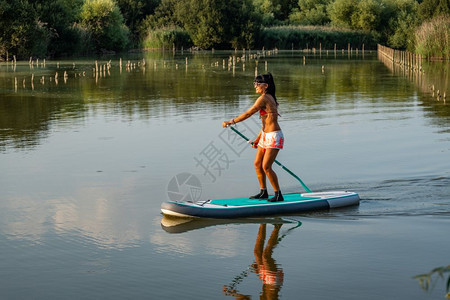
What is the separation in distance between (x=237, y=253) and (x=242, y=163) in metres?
6.30

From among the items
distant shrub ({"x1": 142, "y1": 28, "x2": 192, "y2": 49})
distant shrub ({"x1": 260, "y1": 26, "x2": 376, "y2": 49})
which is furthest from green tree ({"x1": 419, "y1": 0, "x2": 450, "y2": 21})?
distant shrub ({"x1": 142, "y1": 28, "x2": 192, "y2": 49})

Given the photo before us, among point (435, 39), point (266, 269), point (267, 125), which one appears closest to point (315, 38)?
point (435, 39)

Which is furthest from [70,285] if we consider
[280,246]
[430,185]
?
[430,185]

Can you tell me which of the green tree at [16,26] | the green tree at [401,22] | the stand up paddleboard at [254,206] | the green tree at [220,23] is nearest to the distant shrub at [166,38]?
the green tree at [220,23]

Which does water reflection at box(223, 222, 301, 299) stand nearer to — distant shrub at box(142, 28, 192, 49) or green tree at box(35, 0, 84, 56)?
green tree at box(35, 0, 84, 56)

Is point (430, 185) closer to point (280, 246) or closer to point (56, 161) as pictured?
point (280, 246)

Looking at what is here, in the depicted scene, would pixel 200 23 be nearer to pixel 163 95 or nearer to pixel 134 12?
pixel 134 12

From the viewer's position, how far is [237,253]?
9641mm

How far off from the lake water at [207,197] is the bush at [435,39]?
103ft

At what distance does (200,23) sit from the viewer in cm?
10219

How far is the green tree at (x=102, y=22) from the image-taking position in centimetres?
8356

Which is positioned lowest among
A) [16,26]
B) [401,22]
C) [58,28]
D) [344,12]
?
[16,26]

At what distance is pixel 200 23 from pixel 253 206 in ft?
304

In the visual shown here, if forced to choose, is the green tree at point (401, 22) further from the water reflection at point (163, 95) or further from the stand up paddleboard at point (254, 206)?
the stand up paddleboard at point (254, 206)
